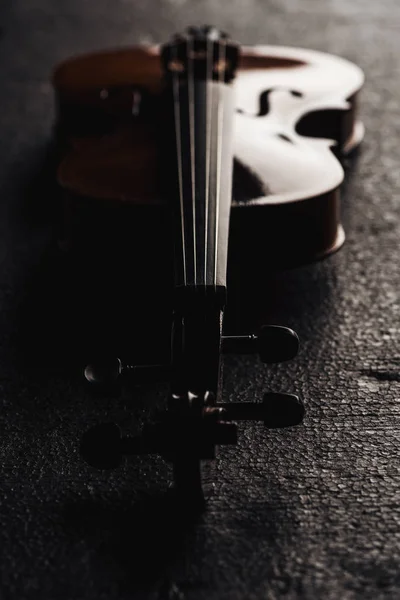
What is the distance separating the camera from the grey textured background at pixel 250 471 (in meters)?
0.69

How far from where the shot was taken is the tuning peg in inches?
27.9

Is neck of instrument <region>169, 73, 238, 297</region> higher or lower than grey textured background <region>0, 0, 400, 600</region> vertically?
higher

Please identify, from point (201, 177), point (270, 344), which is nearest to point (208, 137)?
point (201, 177)

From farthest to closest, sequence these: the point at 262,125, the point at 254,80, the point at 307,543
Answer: the point at 254,80 → the point at 262,125 → the point at 307,543

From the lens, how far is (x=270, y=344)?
0.74 m

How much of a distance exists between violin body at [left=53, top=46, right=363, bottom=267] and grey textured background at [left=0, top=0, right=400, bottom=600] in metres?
0.07

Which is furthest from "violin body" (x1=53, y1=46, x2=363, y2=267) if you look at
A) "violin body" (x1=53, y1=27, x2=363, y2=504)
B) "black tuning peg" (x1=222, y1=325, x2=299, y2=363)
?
"black tuning peg" (x1=222, y1=325, x2=299, y2=363)

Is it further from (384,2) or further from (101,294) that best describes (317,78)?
(384,2)

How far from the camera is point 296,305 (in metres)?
1.06

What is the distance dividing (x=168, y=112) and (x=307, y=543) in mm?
704

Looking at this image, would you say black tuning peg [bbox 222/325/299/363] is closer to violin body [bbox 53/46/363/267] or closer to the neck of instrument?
the neck of instrument

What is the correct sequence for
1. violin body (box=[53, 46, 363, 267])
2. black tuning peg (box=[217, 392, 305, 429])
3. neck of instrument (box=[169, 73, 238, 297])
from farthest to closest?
violin body (box=[53, 46, 363, 267]), neck of instrument (box=[169, 73, 238, 297]), black tuning peg (box=[217, 392, 305, 429])

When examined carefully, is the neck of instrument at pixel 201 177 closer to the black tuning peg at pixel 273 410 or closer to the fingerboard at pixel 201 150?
the fingerboard at pixel 201 150

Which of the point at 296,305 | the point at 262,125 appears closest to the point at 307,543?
the point at 296,305
